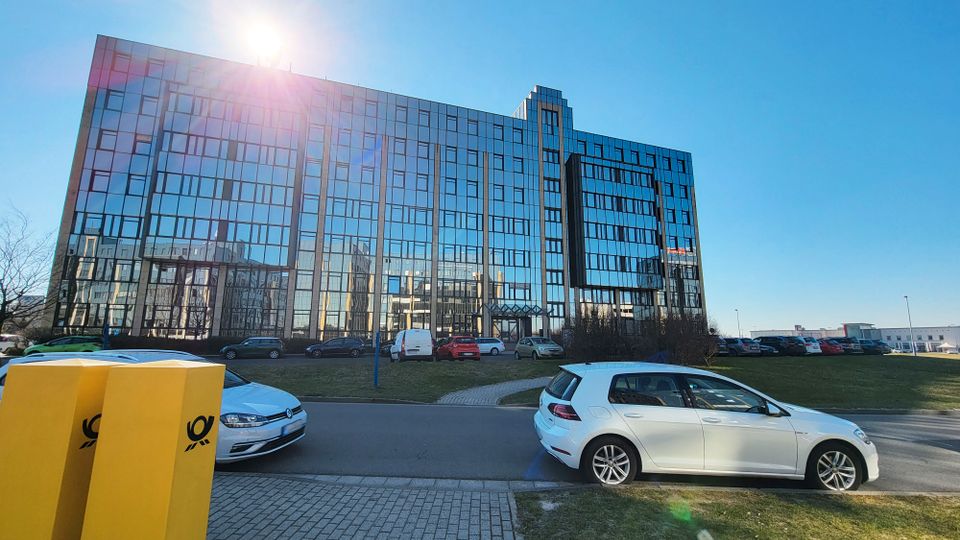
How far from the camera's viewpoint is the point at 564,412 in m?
5.64

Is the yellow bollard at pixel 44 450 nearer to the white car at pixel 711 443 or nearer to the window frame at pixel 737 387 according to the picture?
the white car at pixel 711 443

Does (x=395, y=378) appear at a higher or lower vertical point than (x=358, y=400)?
higher

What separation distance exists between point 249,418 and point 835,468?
26.1 feet

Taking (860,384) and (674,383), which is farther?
(860,384)

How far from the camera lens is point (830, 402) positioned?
12.5 meters

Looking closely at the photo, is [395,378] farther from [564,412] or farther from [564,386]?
[564,412]

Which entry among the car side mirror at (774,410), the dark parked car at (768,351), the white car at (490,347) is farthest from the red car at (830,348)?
the car side mirror at (774,410)

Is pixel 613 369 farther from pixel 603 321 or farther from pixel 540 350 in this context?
pixel 540 350

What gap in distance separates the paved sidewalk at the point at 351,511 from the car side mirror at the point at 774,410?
3.65 m

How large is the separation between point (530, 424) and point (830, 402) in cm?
991

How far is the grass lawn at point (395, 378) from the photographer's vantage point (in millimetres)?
13891

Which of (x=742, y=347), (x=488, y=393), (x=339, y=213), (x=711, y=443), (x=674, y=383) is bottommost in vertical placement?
(x=488, y=393)

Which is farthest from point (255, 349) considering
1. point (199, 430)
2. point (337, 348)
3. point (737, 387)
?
point (737, 387)

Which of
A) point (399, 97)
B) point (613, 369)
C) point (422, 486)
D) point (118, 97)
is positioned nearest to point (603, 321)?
point (613, 369)
